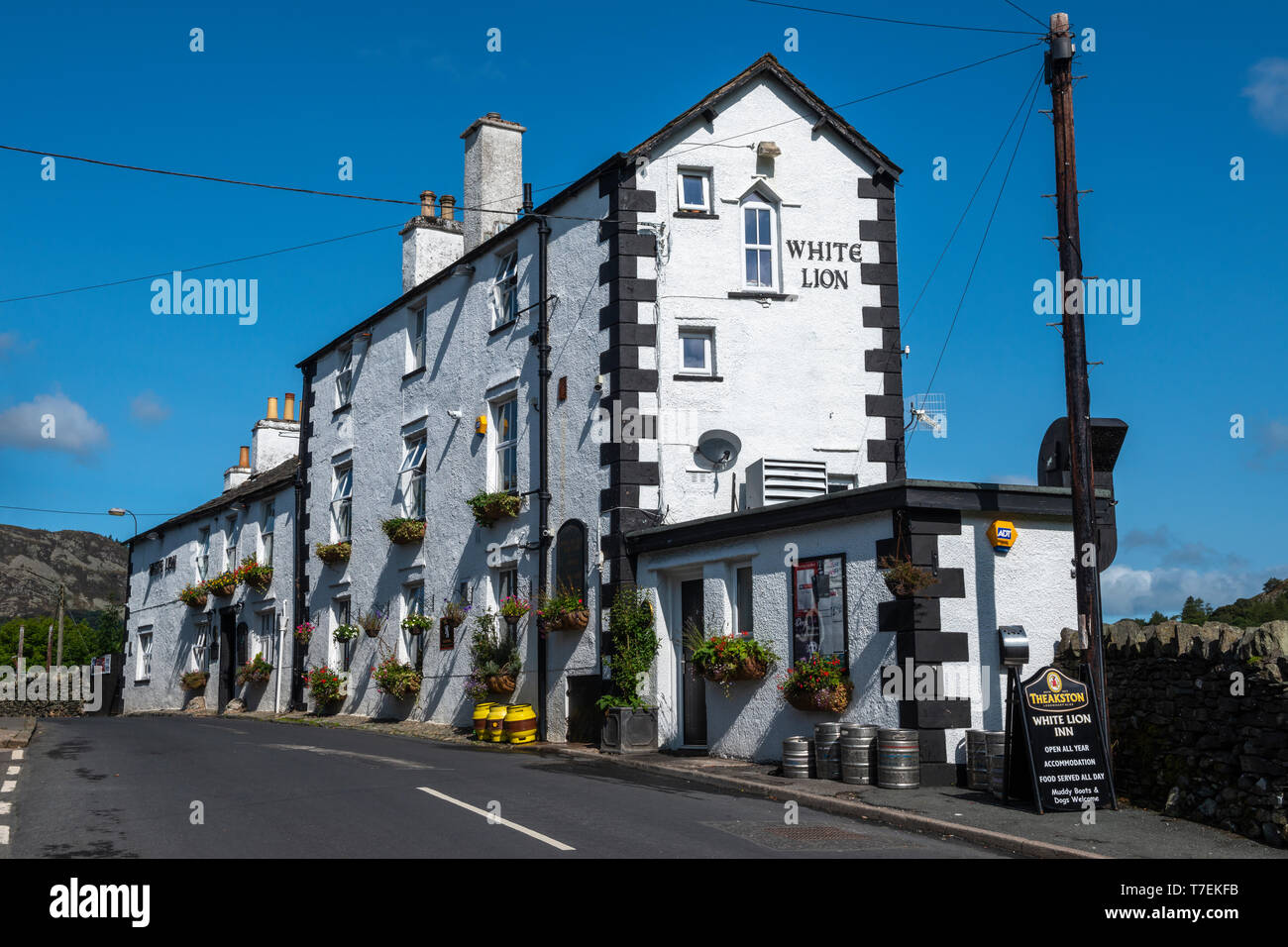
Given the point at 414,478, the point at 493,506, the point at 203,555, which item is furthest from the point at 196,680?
the point at 493,506

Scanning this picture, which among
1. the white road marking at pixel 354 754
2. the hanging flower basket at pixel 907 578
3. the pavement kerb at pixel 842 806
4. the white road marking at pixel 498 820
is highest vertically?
the hanging flower basket at pixel 907 578

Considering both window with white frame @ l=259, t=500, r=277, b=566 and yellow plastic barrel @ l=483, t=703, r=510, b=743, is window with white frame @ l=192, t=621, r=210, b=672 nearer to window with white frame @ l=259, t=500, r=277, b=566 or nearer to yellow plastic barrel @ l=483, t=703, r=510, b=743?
window with white frame @ l=259, t=500, r=277, b=566

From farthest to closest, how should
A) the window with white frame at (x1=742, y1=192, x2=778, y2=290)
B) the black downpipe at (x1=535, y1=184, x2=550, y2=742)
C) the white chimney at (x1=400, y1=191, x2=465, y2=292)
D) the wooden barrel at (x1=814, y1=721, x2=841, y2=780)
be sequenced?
the white chimney at (x1=400, y1=191, x2=465, y2=292)
the black downpipe at (x1=535, y1=184, x2=550, y2=742)
the window with white frame at (x1=742, y1=192, x2=778, y2=290)
the wooden barrel at (x1=814, y1=721, x2=841, y2=780)

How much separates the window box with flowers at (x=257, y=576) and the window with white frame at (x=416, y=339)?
9.34 m

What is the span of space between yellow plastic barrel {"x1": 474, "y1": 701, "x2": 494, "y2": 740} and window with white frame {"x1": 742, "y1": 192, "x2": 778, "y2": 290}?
838 cm

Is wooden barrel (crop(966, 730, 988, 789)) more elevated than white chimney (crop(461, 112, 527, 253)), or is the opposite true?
white chimney (crop(461, 112, 527, 253))

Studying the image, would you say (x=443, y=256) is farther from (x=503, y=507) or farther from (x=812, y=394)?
(x=812, y=394)

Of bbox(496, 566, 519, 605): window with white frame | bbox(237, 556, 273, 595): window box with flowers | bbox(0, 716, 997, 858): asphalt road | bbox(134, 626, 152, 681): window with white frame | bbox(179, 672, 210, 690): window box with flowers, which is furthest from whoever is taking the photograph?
bbox(134, 626, 152, 681): window with white frame

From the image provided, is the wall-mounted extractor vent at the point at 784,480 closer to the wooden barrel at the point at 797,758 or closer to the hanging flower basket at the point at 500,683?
the wooden barrel at the point at 797,758

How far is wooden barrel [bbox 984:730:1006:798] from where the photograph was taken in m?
12.5

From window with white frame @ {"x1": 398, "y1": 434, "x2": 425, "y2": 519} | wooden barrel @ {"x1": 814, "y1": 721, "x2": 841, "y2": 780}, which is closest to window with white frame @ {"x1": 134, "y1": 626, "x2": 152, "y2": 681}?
window with white frame @ {"x1": 398, "y1": 434, "x2": 425, "y2": 519}

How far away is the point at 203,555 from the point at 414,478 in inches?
607

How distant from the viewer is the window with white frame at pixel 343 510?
2864cm

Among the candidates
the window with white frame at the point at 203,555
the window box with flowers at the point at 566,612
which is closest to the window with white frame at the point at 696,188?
the window box with flowers at the point at 566,612
